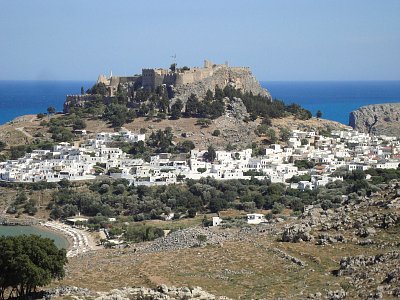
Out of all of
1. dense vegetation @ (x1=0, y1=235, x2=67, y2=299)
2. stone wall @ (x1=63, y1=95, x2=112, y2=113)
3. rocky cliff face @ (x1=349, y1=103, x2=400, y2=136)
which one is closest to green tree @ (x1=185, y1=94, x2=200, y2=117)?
stone wall @ (x1=63, y1=95, x2=112, y2=113)

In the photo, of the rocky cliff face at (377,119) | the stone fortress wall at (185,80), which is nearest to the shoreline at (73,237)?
the stone fortress wall at (185,80)

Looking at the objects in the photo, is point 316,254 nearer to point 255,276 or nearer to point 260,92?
point 255,276

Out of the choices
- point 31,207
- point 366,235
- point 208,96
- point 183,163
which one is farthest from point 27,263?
point 208,96

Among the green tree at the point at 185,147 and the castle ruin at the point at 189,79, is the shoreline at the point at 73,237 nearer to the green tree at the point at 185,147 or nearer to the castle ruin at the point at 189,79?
the green tree at the point at 185,147

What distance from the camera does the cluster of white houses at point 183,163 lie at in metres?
50.0

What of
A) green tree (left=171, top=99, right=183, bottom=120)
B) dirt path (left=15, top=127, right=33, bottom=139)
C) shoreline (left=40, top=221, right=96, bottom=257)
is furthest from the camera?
green tree (left=171, top=99, right=183, bottom=120)

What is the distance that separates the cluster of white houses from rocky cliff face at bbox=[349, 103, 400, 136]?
82.7 feet

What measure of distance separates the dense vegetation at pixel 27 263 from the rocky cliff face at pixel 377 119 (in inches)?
2541

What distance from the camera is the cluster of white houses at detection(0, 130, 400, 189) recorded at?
5000cm

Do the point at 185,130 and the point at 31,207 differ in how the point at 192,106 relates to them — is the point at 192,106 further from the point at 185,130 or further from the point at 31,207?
the point at 31,207

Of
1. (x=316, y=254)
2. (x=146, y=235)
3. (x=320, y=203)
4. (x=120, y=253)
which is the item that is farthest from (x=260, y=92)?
(x=316, y=254)

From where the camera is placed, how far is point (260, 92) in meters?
71.8

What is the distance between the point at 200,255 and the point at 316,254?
12.8 ft

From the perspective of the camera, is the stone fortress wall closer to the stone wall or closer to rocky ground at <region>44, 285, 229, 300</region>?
the stone wall
